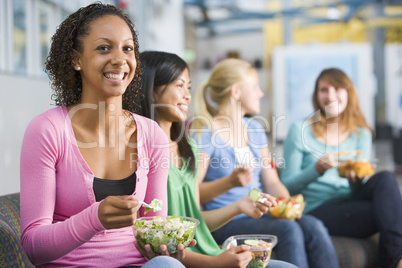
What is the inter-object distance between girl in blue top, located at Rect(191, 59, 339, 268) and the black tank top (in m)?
0.60

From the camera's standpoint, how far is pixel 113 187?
1.21m

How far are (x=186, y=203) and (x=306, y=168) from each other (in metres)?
0.87

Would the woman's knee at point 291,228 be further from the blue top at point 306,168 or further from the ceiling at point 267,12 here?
the ceiling at point 267,12

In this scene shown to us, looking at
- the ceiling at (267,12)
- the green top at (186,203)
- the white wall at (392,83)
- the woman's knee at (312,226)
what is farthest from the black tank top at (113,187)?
the white wall at (392,83)

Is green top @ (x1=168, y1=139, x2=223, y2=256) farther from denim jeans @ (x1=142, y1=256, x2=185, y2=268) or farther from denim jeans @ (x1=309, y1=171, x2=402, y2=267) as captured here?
denim jeans @ (x1=309, y1=171, x2=402, y2=267)

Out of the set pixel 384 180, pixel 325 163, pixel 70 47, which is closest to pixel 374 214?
pixel 384 180

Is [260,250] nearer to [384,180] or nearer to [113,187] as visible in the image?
[113,187]

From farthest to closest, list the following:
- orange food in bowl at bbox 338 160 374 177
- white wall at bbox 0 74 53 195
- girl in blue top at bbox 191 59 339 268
Result: white wall at bbox 0 74 53 195
orange food in bowl at bbox 338 160 374 177
girl in blue top at bbox 191 59 339 268

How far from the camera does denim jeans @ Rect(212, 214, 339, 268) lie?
1.81m

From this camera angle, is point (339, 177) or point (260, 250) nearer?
point (260, 250)

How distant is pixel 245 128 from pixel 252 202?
0.77 metres

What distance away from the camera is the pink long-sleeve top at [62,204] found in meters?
1.06

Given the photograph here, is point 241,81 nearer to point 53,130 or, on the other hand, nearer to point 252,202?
point 252,202

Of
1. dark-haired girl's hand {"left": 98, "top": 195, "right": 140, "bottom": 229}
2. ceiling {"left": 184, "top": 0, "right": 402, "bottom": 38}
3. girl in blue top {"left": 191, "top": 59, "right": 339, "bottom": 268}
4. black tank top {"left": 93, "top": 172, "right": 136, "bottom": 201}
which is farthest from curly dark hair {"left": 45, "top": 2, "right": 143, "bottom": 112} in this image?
ceiling {"left": 184, "top": 0, "right": 402, "bottom": 38}
